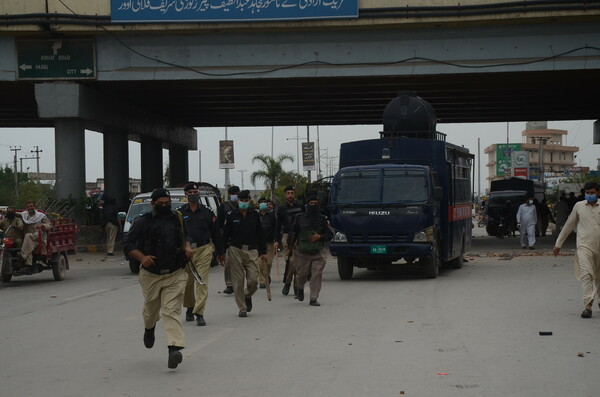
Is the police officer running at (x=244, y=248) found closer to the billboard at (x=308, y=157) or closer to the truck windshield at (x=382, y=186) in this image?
the truck windshield at (x=382, y=186)

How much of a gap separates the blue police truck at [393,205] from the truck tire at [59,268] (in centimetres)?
638

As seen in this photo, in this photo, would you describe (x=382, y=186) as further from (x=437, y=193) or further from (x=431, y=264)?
(x=431, y=264)

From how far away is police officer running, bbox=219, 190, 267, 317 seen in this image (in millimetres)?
12977

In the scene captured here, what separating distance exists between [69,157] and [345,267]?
643 inches

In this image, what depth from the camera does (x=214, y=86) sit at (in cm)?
3316

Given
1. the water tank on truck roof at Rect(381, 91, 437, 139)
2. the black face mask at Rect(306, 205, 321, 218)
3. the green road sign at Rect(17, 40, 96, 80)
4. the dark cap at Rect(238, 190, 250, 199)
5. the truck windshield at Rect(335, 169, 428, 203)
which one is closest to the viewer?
the dark cap at Rect(238, 190, 250, 199)

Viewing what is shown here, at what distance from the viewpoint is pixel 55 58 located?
30734mm

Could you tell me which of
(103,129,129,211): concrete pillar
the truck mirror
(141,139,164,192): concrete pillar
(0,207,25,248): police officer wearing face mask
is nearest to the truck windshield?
the truck mirror

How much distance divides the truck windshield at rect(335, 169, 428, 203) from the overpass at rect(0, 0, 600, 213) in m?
10.5

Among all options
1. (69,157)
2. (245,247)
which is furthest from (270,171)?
(245,247)

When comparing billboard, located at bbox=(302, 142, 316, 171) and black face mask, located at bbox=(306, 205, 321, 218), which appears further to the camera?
billboard, located at bbox=(302, 142, 316, 171)

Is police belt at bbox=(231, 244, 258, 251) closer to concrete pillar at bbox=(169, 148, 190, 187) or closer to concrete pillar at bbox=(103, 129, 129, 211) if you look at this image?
concrete pillar at bbox=(103, 129, 129, 211)

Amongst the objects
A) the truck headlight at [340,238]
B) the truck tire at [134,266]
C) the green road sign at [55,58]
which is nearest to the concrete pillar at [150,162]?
the green road sign at [55,58]

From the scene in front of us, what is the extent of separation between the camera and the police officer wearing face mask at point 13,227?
19.0 metres
